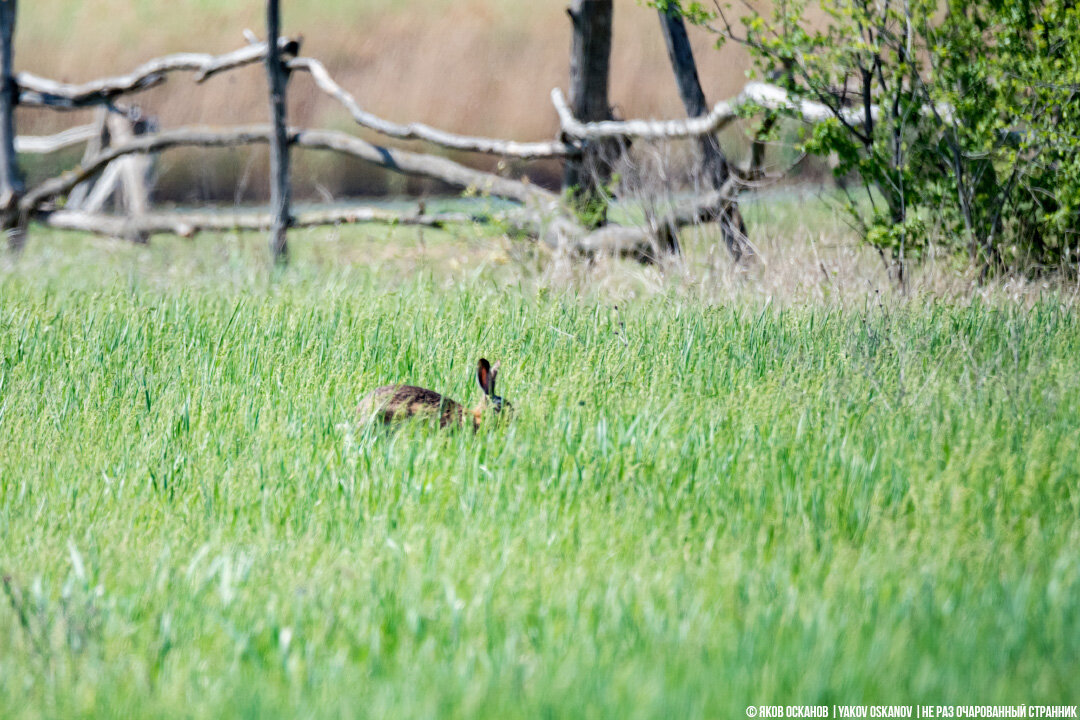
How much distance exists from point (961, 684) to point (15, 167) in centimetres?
1079

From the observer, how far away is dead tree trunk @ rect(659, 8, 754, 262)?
6.52 metres

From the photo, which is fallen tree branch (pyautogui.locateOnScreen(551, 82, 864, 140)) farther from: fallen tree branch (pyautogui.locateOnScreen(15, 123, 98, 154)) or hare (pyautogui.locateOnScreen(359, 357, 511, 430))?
fallen tree branch (pyautogui.locateOnScreen(15, 123, 98, 154))

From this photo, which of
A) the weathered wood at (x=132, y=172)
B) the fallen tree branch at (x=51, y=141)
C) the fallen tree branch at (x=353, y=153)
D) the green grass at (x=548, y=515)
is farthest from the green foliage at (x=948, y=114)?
the fallen tree branch at (x=51, y=141)

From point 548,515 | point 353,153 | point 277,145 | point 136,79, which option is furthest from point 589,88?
point 548,515

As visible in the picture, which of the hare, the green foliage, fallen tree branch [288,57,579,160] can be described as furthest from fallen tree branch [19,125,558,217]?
the hare

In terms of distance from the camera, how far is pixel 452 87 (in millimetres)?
12578

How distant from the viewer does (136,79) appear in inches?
385

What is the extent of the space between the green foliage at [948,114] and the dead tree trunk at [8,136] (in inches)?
304

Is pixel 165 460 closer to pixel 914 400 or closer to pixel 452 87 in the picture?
pixel 914 400

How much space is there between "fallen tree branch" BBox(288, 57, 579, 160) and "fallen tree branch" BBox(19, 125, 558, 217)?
0.25 metres

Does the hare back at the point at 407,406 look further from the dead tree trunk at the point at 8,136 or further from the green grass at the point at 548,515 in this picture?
the dead tree trunk at the point at 8,136

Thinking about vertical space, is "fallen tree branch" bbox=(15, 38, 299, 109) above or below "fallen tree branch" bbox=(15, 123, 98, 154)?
above

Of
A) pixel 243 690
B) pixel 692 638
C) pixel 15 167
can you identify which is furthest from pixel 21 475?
pixel 15 167

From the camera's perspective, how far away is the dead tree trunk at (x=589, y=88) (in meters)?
7.60
